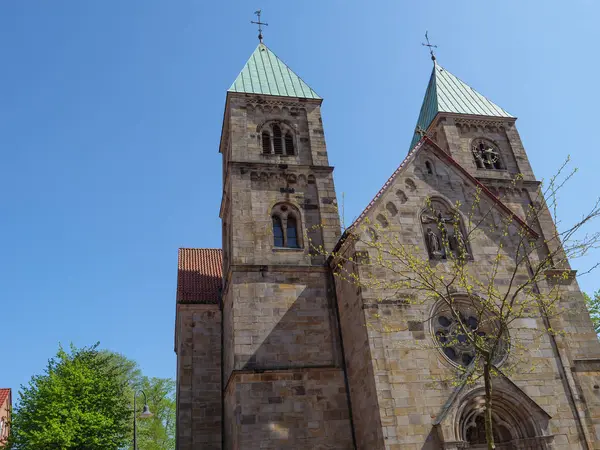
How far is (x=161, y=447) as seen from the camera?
131 feet

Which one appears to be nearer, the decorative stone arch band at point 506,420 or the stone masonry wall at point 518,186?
the decorative stone arch band at point 506,420

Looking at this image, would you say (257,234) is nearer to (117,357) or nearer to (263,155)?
(263,155)

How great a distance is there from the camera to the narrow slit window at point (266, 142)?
23.3 m

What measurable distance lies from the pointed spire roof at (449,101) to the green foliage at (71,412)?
74.3 feet

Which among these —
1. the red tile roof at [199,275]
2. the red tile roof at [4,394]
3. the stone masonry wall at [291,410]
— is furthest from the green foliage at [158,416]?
the stone masonry wall at [291,410]

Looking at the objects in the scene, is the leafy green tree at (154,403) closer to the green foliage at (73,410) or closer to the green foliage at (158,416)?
the green foliage at (158,416)

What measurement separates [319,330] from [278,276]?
2.56 metres

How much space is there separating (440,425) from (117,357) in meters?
34.9

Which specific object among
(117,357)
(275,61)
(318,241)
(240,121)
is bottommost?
(318,241)

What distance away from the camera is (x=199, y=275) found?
25.7m

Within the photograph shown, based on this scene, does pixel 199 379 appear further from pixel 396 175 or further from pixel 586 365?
pixel 586 365

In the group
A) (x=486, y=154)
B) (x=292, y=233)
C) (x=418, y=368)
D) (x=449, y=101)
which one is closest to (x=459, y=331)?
(x=418, y=368)

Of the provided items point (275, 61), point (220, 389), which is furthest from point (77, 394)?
point (275, 61)

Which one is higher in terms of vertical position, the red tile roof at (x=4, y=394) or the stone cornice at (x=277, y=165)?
the stone cornice at (x=277, y=165)
